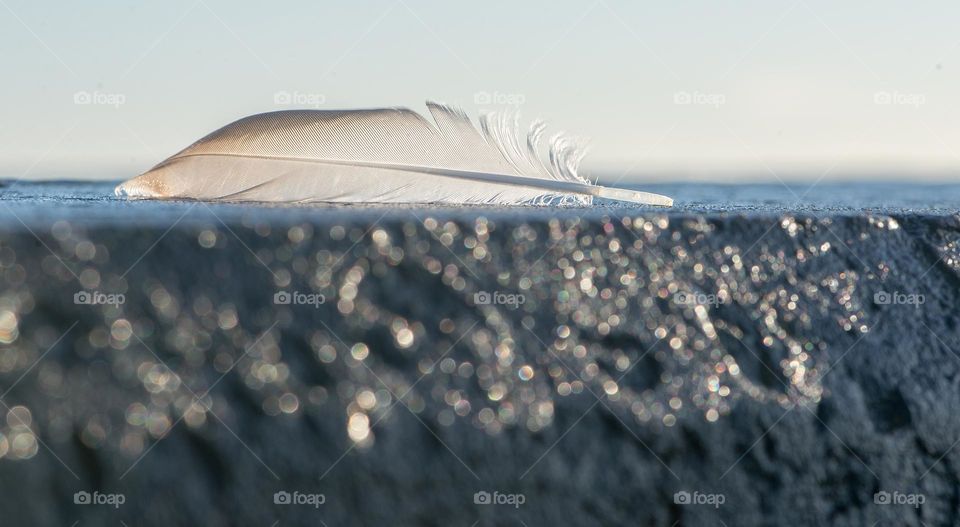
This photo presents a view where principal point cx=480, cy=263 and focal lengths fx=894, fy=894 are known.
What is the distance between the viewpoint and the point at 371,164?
2.19 meters

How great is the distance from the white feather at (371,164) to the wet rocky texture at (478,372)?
0.63 meters

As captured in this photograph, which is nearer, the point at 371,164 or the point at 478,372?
the point at 478,372

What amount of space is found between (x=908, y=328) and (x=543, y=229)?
623 millimetres

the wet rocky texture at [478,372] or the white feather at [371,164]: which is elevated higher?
the white feather at [371,164]

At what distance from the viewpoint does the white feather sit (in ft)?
6.82

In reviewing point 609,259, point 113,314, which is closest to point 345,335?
point 113,314

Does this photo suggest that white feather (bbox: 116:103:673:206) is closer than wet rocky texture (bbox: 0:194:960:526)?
No

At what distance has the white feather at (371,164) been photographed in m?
2.08

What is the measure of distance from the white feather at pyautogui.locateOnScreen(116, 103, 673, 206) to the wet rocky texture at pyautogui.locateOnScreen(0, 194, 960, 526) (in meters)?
0.63

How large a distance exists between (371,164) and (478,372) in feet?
3.30

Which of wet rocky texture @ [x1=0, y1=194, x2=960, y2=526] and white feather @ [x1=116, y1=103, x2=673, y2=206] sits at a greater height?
white feather @ [x1=116, y1=103, x2=673, y2=206]

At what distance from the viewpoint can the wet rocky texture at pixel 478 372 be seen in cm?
120

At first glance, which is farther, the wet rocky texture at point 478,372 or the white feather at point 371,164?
the white feather at point 371,164

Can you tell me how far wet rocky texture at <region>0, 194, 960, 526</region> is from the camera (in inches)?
47.3
